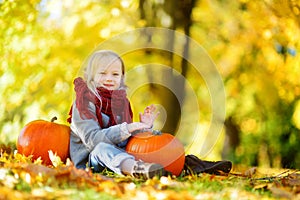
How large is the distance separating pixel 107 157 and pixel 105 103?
42 cm

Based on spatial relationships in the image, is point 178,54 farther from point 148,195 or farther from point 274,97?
point 148,195

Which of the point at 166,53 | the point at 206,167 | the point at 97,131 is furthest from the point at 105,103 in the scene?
the point at 166,53

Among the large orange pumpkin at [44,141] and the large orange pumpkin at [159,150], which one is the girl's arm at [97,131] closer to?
the large orange pumpkin at [159,150]

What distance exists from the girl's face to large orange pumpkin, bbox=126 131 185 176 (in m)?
0.40

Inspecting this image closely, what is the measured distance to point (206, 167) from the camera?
9.75 feet

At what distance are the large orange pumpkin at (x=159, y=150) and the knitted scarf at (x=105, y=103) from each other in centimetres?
26

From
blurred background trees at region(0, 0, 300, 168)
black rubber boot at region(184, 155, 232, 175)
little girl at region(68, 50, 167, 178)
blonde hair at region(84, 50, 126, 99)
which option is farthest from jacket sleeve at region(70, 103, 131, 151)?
blurred background trees at region(0, 0, 300, 168)

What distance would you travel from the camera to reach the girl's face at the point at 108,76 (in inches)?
118

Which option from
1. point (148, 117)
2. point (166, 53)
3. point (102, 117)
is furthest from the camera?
point (166, 53)

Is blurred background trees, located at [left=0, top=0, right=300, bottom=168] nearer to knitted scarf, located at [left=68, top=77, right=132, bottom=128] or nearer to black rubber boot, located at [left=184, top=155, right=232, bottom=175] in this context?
knitted scarf, located at [left=68, top=77, right=132, bottom=128]

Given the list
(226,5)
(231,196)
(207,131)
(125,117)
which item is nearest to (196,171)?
(125,117)

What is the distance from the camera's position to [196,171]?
2932 millimetres

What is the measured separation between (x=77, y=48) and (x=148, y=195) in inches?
124

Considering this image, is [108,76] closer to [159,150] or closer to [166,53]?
[159,150]
